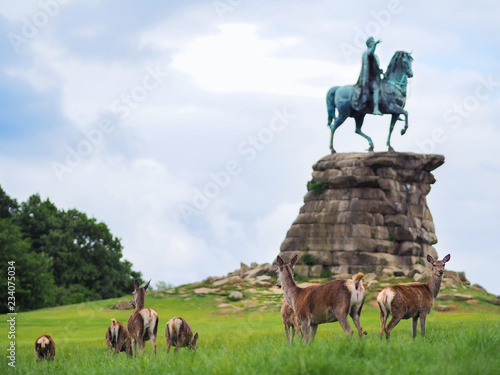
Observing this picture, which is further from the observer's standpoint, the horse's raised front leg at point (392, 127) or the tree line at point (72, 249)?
the tree line at point (72, 249)

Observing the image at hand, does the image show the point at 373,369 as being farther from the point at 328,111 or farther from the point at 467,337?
the point at 328,111

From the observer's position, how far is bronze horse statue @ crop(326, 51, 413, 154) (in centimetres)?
3678

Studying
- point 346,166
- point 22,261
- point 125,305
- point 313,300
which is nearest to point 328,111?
point 346,166

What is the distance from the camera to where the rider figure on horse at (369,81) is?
3647 cm

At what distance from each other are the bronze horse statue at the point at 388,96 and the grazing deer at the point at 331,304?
2554cm

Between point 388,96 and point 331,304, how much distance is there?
26.4 metres

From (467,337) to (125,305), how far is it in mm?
24639

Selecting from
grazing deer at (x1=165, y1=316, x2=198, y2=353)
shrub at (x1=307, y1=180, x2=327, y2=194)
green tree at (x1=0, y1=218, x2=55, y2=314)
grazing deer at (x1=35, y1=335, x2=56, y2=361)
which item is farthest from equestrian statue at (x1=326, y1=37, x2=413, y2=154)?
grazing deer at (x1=35, y1=335, x2=56, y2=361)

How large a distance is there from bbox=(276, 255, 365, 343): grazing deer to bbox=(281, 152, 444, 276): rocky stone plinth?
71.6 ft

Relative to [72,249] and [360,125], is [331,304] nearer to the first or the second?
[360,125]

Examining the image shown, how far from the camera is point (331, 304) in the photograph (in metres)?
12.3

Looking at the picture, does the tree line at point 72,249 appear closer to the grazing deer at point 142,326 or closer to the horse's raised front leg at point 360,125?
the horse's raised front leg at point 360,125

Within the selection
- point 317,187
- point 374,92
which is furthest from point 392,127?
point 317,187

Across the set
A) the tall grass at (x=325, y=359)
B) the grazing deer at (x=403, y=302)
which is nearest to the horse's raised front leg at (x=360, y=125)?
the tall grass at (x=325, y=359)
